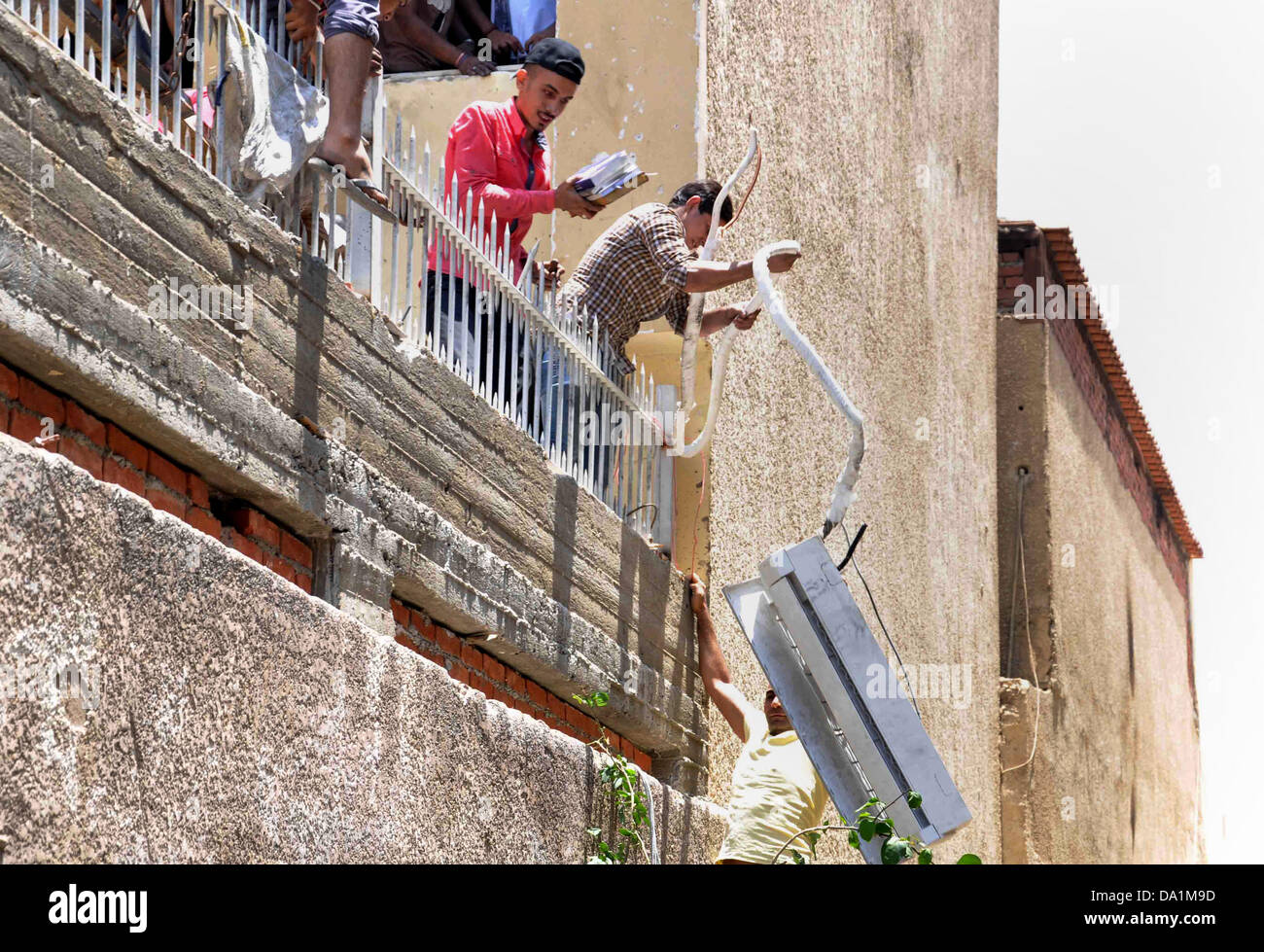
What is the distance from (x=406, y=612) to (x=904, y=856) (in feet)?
5.32

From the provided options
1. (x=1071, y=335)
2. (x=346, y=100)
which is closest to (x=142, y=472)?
(x=346, y=100)

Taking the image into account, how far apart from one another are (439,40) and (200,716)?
16.7ft

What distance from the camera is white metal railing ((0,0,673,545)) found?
14.4 feet

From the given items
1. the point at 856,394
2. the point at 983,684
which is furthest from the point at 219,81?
the point at 983,684

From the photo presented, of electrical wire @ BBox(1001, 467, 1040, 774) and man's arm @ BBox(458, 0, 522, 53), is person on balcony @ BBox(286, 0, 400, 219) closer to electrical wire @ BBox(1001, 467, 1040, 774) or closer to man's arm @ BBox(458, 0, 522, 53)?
man's arm @ BBox(458, 0, 522, 53)

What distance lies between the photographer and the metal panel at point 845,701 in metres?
6.49

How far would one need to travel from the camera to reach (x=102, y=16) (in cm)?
419

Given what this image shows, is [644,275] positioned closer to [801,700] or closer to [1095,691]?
[801,700]

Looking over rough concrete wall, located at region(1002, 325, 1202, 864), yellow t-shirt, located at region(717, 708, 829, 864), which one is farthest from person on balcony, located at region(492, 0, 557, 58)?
rough concrete wall, located at region(1002, 325, 1202, 864)

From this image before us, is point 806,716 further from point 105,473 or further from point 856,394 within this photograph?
point 856,394

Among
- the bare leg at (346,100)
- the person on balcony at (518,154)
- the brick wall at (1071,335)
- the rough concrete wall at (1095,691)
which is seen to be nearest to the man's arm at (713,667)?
the person on balcony at (518,154)

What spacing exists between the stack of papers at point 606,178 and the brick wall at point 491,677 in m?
1.62

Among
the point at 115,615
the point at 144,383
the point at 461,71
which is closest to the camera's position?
the point at 115,615

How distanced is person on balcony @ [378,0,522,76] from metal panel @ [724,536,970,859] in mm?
2942
